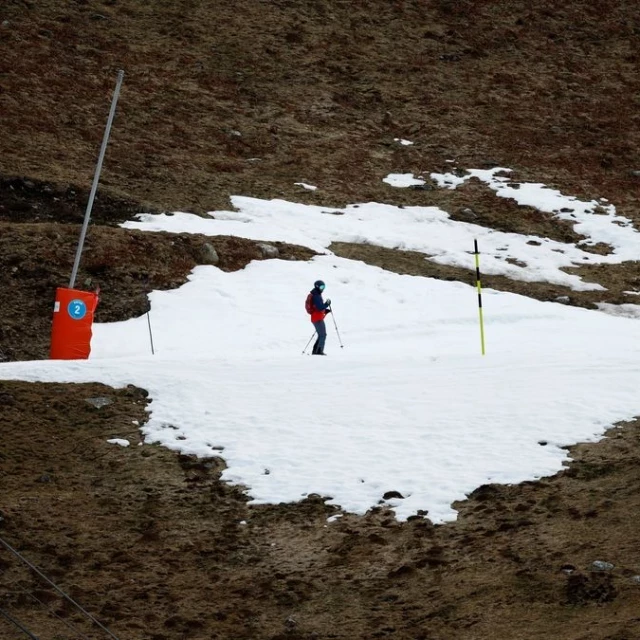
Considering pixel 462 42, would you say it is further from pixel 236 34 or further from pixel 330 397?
pixel 330 397

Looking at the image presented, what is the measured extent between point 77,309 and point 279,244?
378 inches

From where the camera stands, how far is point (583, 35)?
4766 centimetres

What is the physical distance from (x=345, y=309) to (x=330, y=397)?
8625 mm

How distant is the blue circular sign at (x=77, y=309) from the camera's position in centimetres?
1980

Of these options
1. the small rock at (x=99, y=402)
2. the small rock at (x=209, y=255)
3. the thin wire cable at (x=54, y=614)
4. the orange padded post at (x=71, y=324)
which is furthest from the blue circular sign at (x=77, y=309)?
the thin wire cable at (x=54, y=614)

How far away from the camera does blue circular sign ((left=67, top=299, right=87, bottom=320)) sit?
19797 millimetres

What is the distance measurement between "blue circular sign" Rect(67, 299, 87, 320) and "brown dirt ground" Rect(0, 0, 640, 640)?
2.26 meters

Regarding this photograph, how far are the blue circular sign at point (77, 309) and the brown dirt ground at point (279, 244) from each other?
7.42ft

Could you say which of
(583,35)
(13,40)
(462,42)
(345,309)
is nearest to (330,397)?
(345,309)

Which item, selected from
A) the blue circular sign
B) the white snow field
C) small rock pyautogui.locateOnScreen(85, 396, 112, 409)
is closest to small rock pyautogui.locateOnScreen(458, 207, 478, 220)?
the white snow field

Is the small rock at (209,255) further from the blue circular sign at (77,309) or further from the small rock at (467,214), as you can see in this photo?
the small rock at (467,214)

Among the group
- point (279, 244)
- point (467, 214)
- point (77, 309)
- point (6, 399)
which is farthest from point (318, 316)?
point (467, 214)

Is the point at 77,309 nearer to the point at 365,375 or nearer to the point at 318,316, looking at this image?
the point at 318,316

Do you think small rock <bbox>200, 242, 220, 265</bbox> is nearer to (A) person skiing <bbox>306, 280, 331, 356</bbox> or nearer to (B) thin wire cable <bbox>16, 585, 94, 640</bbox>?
(A) person skiing <bbox>306, 280, 331, 356</bbox>
